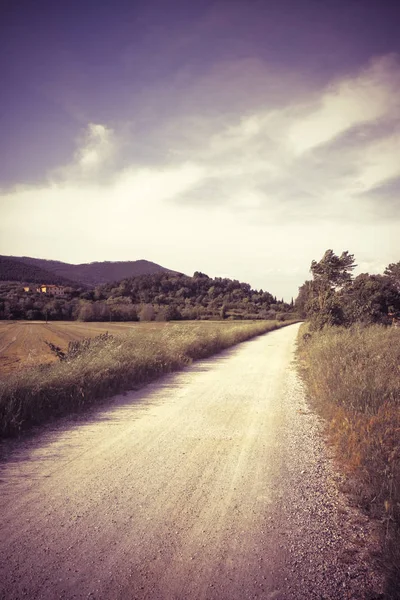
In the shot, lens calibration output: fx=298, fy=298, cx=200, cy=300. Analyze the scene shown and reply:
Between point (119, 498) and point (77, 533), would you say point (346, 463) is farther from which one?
point (77, 533)

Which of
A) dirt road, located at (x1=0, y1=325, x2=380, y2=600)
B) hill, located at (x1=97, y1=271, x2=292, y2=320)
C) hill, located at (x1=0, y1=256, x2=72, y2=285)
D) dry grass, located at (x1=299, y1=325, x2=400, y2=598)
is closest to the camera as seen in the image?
dirt road, located at (x1=0, y1=325, x2=380, y2=600)

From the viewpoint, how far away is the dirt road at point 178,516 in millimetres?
2371

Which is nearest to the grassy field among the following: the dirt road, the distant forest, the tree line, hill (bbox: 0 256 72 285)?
the dirt road

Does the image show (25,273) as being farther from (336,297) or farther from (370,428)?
(370,428)

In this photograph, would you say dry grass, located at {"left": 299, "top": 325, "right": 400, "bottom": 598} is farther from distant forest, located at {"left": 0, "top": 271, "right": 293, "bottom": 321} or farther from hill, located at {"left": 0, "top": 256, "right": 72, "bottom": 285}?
hill, located at {"left": 0, "top": 256, "right": 72, "bottom": 285}

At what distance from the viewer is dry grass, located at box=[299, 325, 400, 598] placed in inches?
116

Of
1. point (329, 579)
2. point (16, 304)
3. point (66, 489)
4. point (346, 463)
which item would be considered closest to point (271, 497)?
point (329, 579)

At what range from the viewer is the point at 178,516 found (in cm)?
314

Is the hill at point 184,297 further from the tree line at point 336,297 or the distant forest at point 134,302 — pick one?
the tree line at point 336,297

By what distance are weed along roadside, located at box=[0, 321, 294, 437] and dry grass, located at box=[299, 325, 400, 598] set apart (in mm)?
5197

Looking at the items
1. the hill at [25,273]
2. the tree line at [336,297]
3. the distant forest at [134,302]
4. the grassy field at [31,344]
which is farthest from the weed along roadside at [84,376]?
the hill at [25,273]

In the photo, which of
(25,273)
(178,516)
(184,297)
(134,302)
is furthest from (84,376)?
(25,273)

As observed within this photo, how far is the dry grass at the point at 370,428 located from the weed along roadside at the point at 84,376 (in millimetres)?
5197

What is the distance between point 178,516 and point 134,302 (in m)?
61.8
